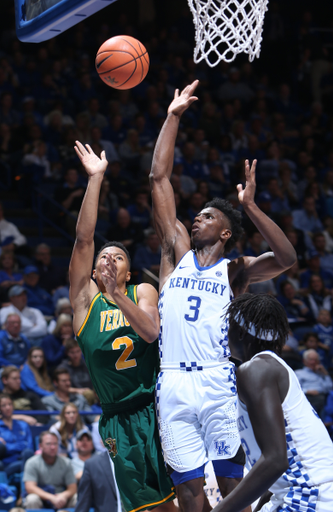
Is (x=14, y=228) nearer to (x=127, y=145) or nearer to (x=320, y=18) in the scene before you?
(x=127, y=145)

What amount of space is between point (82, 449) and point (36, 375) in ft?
3.89

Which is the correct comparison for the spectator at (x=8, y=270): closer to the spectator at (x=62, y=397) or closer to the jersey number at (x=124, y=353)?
the spectator at (x=62, y=397)

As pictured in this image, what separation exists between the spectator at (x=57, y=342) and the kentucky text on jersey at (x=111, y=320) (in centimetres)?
438

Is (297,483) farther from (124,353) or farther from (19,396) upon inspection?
(19,396)

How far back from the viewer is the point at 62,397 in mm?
7809

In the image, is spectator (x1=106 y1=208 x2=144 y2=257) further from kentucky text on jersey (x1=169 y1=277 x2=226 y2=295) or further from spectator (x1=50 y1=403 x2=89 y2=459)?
kentucky text on jersey (x1=169 y1=277 x2=226 y2=295)

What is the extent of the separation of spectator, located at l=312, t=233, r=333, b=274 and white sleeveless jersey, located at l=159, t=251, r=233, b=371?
7.52 metres

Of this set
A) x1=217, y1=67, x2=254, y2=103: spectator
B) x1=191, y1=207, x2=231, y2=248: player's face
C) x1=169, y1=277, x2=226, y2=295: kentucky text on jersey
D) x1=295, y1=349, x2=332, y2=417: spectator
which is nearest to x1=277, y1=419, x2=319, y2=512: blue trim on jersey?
x1=169, y1=277, x2=226, y2=295: kentucky text on jersey

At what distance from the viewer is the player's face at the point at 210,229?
4.19 m

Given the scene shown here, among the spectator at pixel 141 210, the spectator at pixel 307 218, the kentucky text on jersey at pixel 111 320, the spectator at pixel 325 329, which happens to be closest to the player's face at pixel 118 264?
the kentucky text on jersey at pixel 111 320

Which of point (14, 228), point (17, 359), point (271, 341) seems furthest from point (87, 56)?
point (271, 341)

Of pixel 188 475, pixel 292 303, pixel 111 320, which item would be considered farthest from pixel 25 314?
pixel 188 475

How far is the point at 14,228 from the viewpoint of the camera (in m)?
9.86

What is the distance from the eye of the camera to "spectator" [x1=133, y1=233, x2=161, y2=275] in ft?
31.9
